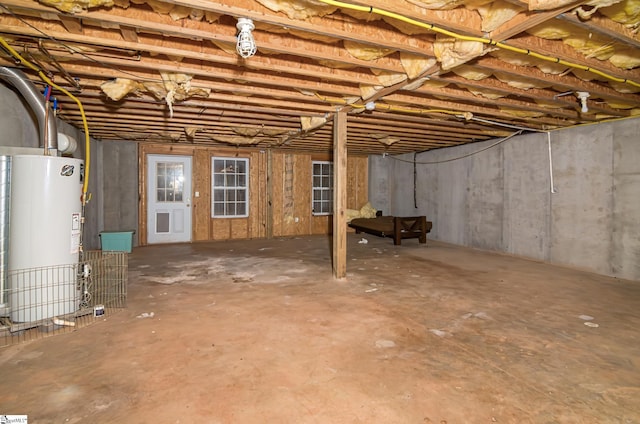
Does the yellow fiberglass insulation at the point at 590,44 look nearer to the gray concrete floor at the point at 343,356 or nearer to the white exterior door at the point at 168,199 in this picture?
the gray concrete floor at the point at 343,356

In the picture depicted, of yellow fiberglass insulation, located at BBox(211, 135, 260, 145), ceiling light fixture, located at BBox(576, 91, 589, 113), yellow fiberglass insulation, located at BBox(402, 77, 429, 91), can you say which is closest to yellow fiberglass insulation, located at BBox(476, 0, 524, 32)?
yellow fiberglass insulation, located at BBox(402, 77, 429, 91)

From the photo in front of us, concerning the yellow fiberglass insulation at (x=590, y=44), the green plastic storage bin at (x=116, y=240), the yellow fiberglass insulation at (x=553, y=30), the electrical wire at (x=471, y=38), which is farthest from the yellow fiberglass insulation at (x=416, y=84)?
the green plastic storage bin at (x=116, y=240)

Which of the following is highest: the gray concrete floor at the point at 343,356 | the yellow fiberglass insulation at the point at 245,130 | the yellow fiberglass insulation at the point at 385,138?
the yellow fiberglass insulation at the point at 385,138

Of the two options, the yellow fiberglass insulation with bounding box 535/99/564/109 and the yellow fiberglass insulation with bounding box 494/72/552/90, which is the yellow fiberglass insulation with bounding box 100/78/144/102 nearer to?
the yellow fiberglass insulation with bounding box 494/72/552/90

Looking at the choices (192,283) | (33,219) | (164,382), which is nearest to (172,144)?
(192,283)

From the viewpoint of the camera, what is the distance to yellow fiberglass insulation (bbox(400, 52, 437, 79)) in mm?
2879

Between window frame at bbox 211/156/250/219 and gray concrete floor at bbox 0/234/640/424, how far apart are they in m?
3.87

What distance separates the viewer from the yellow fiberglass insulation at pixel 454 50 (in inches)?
96.2

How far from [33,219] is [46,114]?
0.95 m

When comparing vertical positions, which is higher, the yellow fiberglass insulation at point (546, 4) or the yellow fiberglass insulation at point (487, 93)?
the yellow fiberglass insulation at point (487, 93)

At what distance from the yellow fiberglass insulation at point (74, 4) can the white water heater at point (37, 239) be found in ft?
4.23

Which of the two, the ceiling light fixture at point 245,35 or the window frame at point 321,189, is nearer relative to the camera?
the ceiling light fixture at point 245,35

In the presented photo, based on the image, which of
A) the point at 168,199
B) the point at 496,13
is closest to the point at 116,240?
the point at 168,199

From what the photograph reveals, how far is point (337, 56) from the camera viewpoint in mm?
2783
